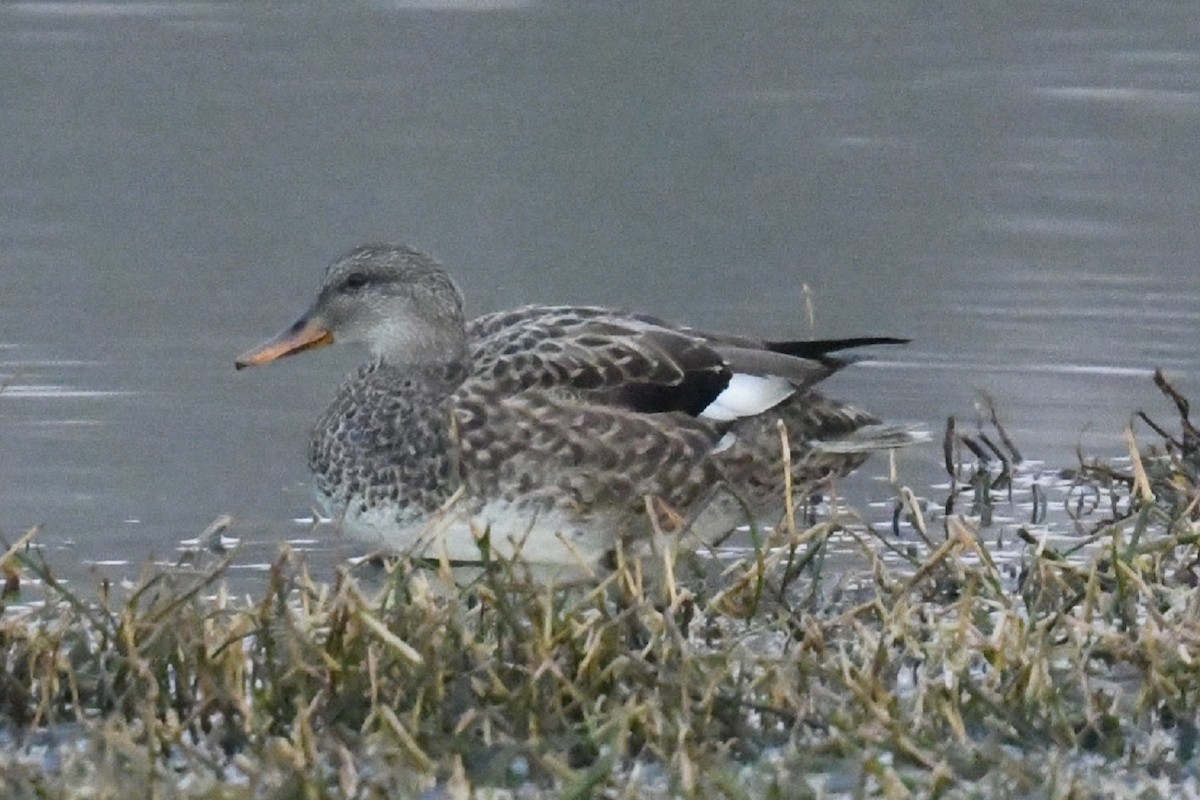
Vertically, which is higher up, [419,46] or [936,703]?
[419,46]

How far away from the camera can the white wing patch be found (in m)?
7.00

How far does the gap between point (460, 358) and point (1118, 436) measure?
1.77 metres

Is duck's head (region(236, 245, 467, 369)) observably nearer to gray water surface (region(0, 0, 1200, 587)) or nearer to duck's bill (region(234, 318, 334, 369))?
duck's bill (region(234, 318, 334, 369))

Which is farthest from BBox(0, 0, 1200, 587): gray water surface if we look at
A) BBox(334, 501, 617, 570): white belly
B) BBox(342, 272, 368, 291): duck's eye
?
BBox(342, 272, 368, 291): duck's eye

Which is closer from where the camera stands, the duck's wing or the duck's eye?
the duck's wing

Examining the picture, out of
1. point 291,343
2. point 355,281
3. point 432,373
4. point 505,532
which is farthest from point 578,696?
point 355,281

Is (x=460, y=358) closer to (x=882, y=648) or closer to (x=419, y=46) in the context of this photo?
(x=882, y=648)

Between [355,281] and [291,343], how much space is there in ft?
0.82

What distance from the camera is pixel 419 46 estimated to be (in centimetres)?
1433

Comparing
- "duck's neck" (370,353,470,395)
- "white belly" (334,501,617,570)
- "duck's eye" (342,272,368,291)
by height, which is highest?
"duck's eye" (342,272,368,291)

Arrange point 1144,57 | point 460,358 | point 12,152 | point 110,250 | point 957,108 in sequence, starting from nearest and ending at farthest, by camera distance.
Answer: point 460,358 < point 110,250 < point 12,152 < point 957,108 < point 1144,57

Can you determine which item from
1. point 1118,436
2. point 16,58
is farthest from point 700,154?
point 1118,436

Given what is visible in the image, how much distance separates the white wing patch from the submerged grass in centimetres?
177

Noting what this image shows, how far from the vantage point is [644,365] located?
6.97 metres
